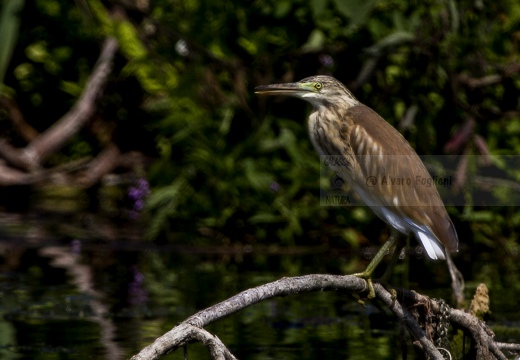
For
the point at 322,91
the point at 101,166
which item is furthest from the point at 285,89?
the point at 101,166

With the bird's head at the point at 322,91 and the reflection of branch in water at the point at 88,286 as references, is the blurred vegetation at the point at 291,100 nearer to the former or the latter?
the reflection of branch in water at the point at 88,286

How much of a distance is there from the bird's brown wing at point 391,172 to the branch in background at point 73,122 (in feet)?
25.2

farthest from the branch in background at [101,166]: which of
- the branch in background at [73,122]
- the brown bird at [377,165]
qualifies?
the brown bird at [377,165]

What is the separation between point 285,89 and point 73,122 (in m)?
7.47

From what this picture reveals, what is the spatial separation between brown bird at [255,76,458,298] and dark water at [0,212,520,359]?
47 centimetres

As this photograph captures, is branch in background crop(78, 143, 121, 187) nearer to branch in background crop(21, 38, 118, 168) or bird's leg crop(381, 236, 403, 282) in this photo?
branch in background crop(21, 38, 118, 168)

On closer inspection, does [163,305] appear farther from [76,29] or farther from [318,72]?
[76,29]

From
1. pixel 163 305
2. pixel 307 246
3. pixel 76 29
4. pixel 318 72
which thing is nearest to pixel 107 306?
pixel 163 305

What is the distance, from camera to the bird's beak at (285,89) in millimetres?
6398

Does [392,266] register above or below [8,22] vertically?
below

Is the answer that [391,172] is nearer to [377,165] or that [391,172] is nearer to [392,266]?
[377,165]

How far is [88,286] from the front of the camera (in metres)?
9.43

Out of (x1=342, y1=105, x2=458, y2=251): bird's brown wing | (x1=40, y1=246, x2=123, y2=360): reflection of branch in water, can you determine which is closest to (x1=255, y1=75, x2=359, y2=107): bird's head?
(x1=342, y1=105, x2=458, y2=251): bird's brown wing

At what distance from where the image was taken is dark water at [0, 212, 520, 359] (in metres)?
7.34
